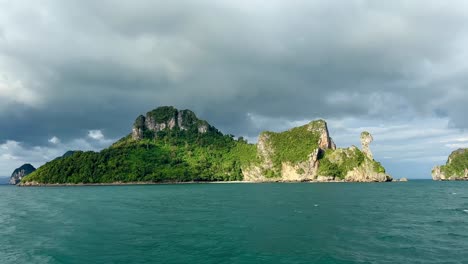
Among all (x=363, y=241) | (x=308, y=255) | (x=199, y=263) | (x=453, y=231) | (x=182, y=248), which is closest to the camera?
(x=199, y=263)

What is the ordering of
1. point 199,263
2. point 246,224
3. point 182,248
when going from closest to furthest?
point 199,263 < point 182,248 < point 246,224

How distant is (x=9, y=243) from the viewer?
138ft

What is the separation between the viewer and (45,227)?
54406 millimetres

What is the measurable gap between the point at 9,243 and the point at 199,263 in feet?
93.1

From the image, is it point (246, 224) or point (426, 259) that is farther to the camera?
point (246, 224)

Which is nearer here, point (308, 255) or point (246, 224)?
point (308, 255)

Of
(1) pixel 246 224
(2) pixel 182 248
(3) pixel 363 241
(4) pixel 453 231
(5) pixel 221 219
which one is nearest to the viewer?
(2) pixel 182 248

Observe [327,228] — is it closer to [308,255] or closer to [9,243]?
[308,255]

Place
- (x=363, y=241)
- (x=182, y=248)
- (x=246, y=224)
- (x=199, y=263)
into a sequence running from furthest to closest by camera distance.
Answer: (x=246, y=224), (x=363, y=241), (x=182, y=248), (x=199, y=263)

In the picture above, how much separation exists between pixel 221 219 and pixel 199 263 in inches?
1082

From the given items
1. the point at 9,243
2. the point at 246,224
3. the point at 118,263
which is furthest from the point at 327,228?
the point at 9,243

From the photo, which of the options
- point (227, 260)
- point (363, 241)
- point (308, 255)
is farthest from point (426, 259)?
point (227, 260)

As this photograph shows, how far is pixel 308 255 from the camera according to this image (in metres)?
34.0

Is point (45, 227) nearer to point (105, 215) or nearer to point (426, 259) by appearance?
point (105, 215)
